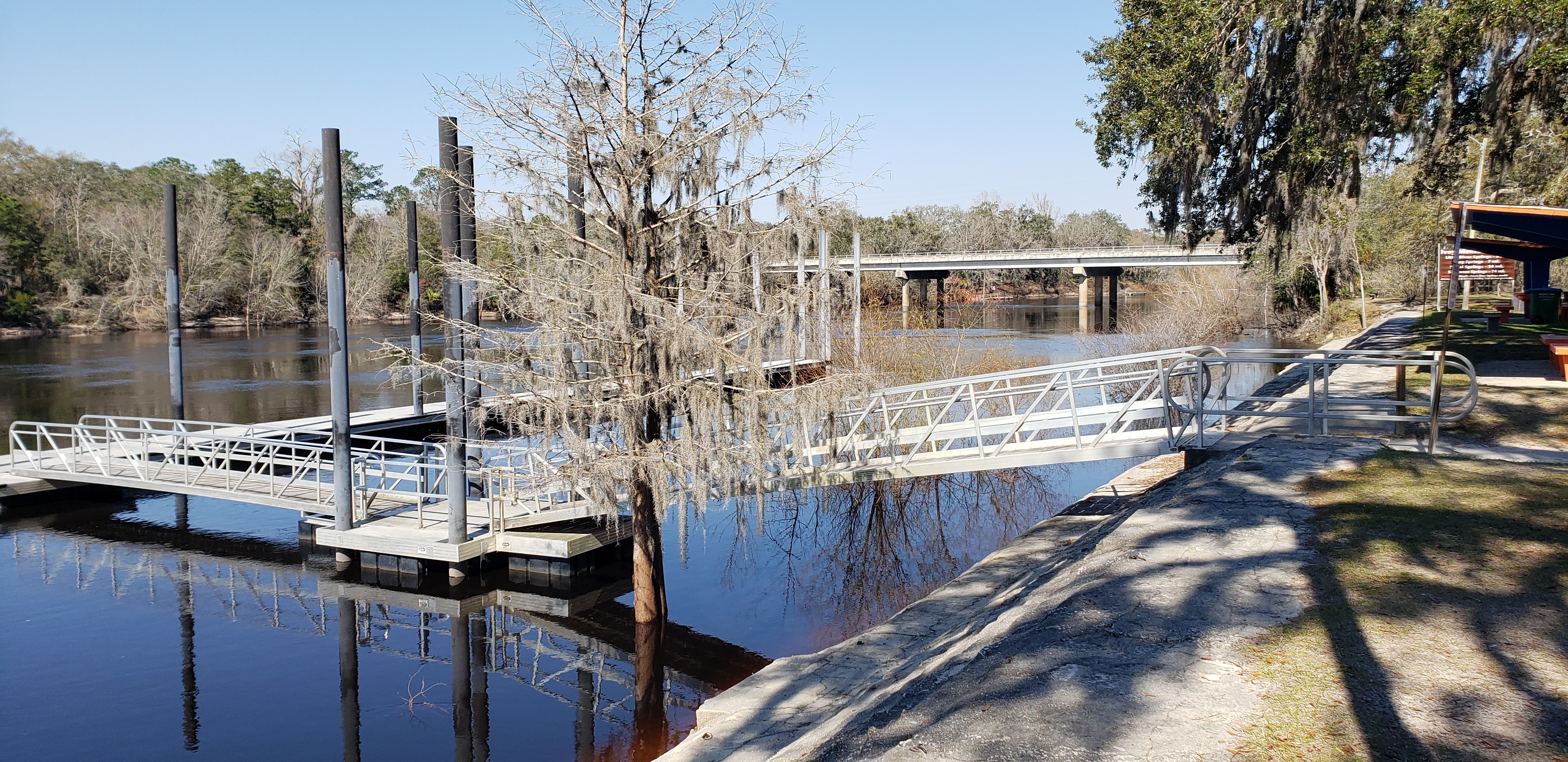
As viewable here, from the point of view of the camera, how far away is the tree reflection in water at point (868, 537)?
1433 centimetres

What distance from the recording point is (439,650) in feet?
40.6

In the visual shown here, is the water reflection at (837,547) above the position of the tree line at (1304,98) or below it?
below

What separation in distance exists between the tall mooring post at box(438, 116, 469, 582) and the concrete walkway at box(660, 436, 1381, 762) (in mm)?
5797

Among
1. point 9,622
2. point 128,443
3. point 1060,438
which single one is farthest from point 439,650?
point 128,443

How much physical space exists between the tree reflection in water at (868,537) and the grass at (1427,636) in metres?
6.73

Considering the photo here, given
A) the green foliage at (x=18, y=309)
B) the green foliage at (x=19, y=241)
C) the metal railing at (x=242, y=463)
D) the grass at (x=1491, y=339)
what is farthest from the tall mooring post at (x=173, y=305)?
the green foliage at (x=19, y=241)

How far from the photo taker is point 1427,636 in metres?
5.98

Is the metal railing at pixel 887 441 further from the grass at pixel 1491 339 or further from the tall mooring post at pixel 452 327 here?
the grass at pixel 1491 339

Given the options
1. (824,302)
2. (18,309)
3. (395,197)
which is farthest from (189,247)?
(824,302)

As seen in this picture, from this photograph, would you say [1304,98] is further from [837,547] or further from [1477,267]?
[1477,267]

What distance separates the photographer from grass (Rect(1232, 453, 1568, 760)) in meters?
4.91

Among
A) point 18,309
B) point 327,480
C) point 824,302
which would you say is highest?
point 18,309

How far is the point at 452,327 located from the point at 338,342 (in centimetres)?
330

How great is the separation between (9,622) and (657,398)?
385 inches
